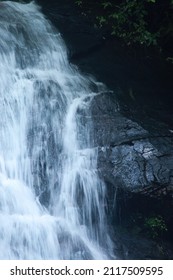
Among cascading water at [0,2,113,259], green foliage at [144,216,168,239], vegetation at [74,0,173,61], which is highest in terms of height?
vegetation at [74,0,173,61]

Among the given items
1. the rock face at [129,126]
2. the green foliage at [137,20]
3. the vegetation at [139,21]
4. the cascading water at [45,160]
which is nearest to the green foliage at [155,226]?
the rock face at [129,126]

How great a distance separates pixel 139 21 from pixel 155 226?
5358 millimetres

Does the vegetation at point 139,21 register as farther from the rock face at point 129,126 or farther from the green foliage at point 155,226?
the green foliage at point 155,226

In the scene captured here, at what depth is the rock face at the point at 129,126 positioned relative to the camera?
8.12 metres

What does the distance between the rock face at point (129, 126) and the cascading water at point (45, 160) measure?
25 centimetres

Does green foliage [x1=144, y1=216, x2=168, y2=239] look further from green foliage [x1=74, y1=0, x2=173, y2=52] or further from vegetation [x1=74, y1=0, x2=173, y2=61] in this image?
green foliage [x1=74, y1=0, x2=173, y2=52]

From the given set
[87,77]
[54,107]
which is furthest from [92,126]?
[87,77]

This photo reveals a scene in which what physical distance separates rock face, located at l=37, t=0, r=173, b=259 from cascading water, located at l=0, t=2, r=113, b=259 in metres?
0.25

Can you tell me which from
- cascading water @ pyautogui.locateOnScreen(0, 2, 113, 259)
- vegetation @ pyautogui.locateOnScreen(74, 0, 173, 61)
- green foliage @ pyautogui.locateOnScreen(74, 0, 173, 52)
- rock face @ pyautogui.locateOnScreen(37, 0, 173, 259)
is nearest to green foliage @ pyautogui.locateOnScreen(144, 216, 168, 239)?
rock face @ pyautogui.locateOnScreen(37, 0, 173, 259)

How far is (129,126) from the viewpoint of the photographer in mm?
8734

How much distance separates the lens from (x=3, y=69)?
30.2ft

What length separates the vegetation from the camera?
1108 cm
